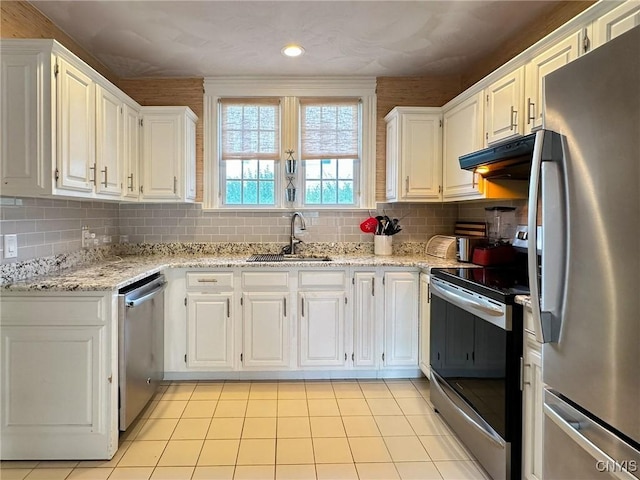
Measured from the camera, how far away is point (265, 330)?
303 cm

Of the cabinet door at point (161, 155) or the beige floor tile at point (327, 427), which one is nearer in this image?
the beige floor tile at point (327, 427)

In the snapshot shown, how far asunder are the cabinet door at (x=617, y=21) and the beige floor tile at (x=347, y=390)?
96.9 inches

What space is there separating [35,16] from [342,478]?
317 centimetres

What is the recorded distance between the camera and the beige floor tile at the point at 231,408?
255cm

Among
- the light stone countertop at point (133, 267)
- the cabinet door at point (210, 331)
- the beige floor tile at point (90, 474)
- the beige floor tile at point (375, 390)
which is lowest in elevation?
the beige floor tile at point (90, 474)

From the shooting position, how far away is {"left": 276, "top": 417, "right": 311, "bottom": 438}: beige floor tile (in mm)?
2303

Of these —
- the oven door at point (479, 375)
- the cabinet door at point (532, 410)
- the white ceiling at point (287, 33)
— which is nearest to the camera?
the cabinet door at point (532, 410)

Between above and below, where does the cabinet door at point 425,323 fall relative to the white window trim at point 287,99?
below

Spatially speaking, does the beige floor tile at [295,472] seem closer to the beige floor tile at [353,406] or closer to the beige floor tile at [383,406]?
the beige floor tile at [353,406]

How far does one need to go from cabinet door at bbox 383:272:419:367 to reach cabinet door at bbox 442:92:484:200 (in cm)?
75

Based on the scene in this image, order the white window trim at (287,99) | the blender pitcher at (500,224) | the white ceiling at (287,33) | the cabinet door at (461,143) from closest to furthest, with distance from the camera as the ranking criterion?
1. the white ceiling at (287,33)
2. the cabinet door at (461,143)
3. the blender pitcher at (500,224)
4. the white window trim at (287,99)

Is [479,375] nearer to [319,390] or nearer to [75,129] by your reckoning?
[319,390]

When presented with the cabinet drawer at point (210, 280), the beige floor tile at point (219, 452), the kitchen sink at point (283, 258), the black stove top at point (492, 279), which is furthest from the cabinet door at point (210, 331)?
the black stove top at point (492, 279)

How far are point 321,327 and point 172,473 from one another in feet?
4.65
